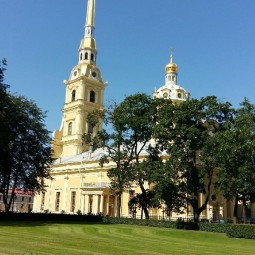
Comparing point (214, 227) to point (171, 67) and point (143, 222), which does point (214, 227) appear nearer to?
point (143, 222)

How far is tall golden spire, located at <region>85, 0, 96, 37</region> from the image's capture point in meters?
85.8

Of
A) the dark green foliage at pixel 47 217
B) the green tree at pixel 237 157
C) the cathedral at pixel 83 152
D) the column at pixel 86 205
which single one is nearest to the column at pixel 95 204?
the cathedral at pixel 83 152

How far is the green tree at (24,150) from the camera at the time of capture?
4138cm

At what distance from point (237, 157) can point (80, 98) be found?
48.6m

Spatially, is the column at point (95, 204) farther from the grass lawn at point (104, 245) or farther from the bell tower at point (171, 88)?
the grass lawn at point (104, 245)

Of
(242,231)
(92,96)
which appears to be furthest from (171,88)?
(242,231)

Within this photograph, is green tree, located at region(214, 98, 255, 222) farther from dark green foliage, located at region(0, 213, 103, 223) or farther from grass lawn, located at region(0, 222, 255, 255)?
dark green foliage, located at region(0, 213, 103, 223)

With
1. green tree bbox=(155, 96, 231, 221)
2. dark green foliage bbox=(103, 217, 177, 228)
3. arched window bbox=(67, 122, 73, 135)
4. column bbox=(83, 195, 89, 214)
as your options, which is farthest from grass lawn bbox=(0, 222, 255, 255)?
arched window bbox=(67, 122, 73, 135)

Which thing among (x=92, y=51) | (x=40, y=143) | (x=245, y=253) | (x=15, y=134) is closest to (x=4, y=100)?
(x=15, y=134)

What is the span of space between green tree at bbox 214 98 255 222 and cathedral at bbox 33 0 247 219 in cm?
2174

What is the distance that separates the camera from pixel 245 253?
18.0 metres

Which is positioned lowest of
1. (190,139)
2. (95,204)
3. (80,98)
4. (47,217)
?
(47,217)

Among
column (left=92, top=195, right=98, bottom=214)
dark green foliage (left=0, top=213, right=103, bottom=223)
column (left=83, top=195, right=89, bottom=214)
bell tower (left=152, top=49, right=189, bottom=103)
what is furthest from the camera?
bell tower (left=152, top=49, right=189, bottom=103)

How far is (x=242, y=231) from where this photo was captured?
29.9 meters
